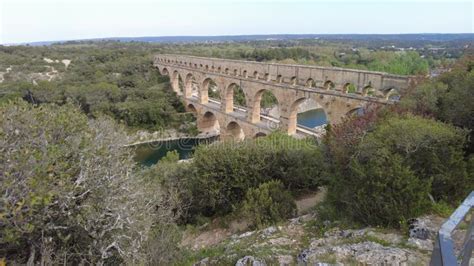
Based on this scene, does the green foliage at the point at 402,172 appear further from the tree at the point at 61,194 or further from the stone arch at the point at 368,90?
the stone arch at the point at 368,90

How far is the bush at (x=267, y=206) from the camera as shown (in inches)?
369

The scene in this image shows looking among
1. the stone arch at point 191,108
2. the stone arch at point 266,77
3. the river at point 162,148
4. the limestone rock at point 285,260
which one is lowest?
the river at point 162,148

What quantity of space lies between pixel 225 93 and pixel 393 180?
20000 mm

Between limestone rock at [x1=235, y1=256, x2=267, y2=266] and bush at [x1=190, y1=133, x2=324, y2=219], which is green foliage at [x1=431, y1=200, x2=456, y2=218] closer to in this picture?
limestone rock at [x1=235, y1=256, x2=267, y2=266]

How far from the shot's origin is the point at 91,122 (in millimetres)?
7508

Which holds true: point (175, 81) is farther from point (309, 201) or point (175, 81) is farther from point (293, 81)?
point (309, 201)

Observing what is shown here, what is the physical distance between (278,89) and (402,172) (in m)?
13.5

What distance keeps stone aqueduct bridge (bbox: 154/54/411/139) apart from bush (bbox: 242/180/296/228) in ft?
22.1

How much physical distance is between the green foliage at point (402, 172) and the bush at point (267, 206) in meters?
1.95

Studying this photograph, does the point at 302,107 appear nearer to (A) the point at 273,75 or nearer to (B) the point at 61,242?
(A) the point at 273,75

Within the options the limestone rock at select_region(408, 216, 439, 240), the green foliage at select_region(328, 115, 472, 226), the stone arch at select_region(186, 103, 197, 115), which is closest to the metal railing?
the limestone rock at select_region(408, 216, 439, 240)

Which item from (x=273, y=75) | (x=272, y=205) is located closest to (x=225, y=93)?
(x=273, y=75)

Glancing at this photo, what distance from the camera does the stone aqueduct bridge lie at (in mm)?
15133

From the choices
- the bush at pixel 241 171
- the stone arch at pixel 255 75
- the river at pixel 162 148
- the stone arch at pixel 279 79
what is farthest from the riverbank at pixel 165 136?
the bush at pixel 241 171
